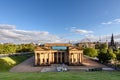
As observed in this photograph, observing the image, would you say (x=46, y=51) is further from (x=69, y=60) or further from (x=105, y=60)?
(x=105, y=60)

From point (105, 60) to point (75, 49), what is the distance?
12.7 metres

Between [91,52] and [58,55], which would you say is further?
[91,52]

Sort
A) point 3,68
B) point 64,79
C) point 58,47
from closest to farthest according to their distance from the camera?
point 64,79 → point 3,68 → point 58,47

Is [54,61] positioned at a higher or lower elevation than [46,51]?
lower

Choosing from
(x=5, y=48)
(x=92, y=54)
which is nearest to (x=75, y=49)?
(x=92, y=54)

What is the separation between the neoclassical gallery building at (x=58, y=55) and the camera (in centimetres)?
6631

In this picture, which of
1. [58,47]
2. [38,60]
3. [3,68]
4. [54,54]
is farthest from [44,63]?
[3,68]

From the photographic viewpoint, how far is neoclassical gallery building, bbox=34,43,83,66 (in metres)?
66.3

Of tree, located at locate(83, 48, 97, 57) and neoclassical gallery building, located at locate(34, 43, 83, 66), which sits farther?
tree, located at locate(83, 48, 97, 57)

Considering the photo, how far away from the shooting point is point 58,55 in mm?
71125

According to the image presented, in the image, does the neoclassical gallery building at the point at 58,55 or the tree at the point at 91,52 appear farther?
the tree at the point at 91,52

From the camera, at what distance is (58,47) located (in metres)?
75.2

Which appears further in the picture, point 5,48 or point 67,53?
point 5,48

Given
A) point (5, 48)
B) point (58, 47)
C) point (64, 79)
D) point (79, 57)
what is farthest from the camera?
point (5, 48)
